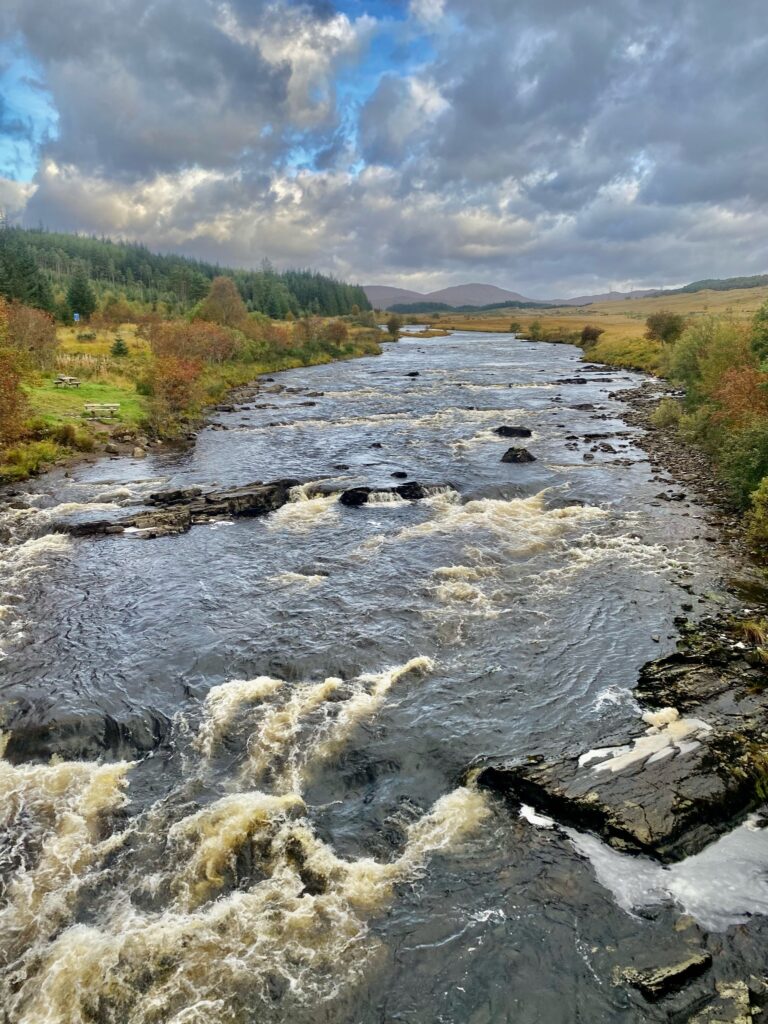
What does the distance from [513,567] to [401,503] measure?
37.2 ft

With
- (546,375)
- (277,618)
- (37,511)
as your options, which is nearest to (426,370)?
(546,375)

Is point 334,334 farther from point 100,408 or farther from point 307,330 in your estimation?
point 100,408

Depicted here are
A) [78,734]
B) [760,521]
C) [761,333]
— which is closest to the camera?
[78,734]

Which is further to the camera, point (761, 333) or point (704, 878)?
point (761, 333)

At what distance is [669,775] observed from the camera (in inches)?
541

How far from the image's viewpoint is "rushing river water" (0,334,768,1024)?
410 inches

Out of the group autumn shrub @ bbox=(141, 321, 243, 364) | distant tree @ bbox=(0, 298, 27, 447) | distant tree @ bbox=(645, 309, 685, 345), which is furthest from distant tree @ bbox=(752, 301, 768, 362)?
distant tree @ bbox=(645, 309, 685, 345)

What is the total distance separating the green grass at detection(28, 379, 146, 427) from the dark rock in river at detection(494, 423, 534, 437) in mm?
31792

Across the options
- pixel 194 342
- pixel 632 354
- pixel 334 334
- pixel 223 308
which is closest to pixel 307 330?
pixel 334 334

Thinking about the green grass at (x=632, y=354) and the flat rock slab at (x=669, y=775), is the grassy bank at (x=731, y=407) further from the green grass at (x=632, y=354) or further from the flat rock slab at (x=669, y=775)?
the green grass at (x=632, y=354)

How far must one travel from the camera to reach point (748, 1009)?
9500 millimetres

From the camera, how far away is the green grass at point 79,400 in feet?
164

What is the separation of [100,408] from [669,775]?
53.5 meters

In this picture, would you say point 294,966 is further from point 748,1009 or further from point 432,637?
point 432,637
